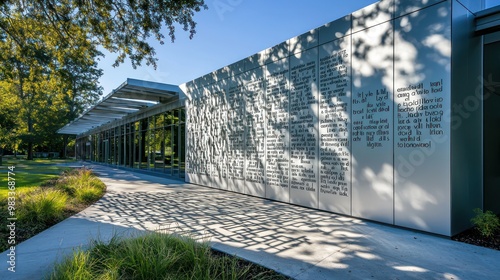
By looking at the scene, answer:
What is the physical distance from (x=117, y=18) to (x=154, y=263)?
860 centimetres

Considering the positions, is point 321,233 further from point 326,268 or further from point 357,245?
point 326,268

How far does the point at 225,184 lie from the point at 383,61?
296 inches

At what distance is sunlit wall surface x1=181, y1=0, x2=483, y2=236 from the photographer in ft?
17.9

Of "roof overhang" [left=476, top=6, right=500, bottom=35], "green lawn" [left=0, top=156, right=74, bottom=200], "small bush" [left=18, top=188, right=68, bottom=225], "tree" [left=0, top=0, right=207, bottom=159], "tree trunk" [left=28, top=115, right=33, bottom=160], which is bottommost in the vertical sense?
"green lawn" [left=0, top=156, right=74, bottom=200]

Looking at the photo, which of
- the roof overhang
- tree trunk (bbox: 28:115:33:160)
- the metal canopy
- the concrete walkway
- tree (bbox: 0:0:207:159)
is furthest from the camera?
tree trunk (bbox: 28:115:33:160)

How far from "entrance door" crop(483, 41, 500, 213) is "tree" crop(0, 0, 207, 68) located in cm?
762

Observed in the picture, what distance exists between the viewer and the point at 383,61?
6352 mm

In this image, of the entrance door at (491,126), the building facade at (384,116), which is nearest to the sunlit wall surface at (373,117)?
the building facade at (384,116)

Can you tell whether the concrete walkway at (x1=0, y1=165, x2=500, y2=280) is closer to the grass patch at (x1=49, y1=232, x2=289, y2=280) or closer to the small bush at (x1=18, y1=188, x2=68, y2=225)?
the small bush at (x1=18, y1=188, x2=68, y2=225)

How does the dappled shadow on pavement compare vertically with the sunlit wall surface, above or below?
below

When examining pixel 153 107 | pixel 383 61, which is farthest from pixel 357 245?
pixel 153 107

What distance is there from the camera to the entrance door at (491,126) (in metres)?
6.30

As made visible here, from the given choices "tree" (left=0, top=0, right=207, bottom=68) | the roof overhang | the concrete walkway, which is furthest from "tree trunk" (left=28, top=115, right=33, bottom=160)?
the roof overhang

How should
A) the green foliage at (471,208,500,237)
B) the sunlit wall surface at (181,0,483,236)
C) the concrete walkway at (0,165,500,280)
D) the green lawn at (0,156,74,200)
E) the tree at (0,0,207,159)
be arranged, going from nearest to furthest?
1. the concrete walkway at (0,165,500,280)
2. the green foliage at (471,208,500,237)
3. the sunlit wall surface at (181,0,483,236)
4. the tree at (0,0,207,159)
5. the green lawn at (0,156,74,200)
